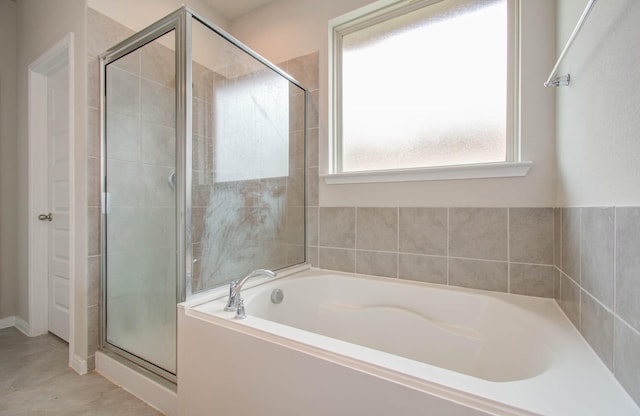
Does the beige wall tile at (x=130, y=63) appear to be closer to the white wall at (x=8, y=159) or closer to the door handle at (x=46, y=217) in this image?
the door handle at (x=46, y=217)

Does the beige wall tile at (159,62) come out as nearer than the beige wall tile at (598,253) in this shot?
No

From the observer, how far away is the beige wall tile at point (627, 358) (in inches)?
23.8

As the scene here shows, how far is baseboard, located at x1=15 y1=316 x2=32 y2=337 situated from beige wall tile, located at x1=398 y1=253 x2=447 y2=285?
9.22ft

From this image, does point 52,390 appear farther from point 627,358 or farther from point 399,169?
point 627,358

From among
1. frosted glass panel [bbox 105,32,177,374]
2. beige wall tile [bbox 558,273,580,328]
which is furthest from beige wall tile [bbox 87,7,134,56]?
beige wall tile [bbox 558,273,580,328]

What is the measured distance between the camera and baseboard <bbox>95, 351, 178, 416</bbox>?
1315 millimetres

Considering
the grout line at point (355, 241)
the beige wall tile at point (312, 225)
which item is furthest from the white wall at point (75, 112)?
the grout line at point (355, 241)

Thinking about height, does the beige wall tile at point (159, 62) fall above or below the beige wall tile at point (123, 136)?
above

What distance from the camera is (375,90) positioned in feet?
6.15

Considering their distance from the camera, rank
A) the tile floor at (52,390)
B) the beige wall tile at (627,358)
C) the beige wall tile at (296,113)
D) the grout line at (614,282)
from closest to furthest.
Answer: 1. the beige wall tile at (627,358)
2. the grout line at (614,282)
3. the tile floor at (52,390)
4. the beige wall tile at (296,113)

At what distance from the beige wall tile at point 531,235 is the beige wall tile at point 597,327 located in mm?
449

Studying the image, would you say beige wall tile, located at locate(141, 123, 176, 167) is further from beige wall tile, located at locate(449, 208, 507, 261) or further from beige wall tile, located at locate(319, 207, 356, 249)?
beige wall tile, located at locate(449, 208, 507, 261)

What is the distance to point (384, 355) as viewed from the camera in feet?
2.61

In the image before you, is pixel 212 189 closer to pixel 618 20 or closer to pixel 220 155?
pixel 220 155
